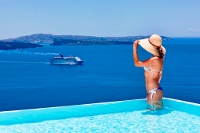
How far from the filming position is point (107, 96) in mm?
26250

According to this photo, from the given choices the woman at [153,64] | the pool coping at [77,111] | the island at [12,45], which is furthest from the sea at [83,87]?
the island at [12,45]

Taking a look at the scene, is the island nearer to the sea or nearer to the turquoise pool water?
the sea

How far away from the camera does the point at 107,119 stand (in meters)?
5.89

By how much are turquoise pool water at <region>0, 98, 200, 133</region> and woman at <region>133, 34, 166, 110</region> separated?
1.13 feet

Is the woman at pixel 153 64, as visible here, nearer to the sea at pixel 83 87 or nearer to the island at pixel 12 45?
the sea at pixel 83 87

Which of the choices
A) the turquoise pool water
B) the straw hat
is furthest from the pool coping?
the straw hat

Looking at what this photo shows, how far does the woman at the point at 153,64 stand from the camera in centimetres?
593

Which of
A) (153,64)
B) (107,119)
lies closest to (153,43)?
(153,64)

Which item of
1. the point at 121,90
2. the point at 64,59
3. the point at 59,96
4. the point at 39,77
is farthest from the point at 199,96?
the point at 64,59

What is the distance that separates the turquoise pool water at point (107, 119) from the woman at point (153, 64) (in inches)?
13.6

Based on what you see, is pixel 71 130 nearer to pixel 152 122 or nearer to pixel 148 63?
pixel 152 122

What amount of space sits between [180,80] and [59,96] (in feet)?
44.5

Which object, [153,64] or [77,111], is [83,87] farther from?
[153,64]

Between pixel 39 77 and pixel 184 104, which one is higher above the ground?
pixel 184 104
